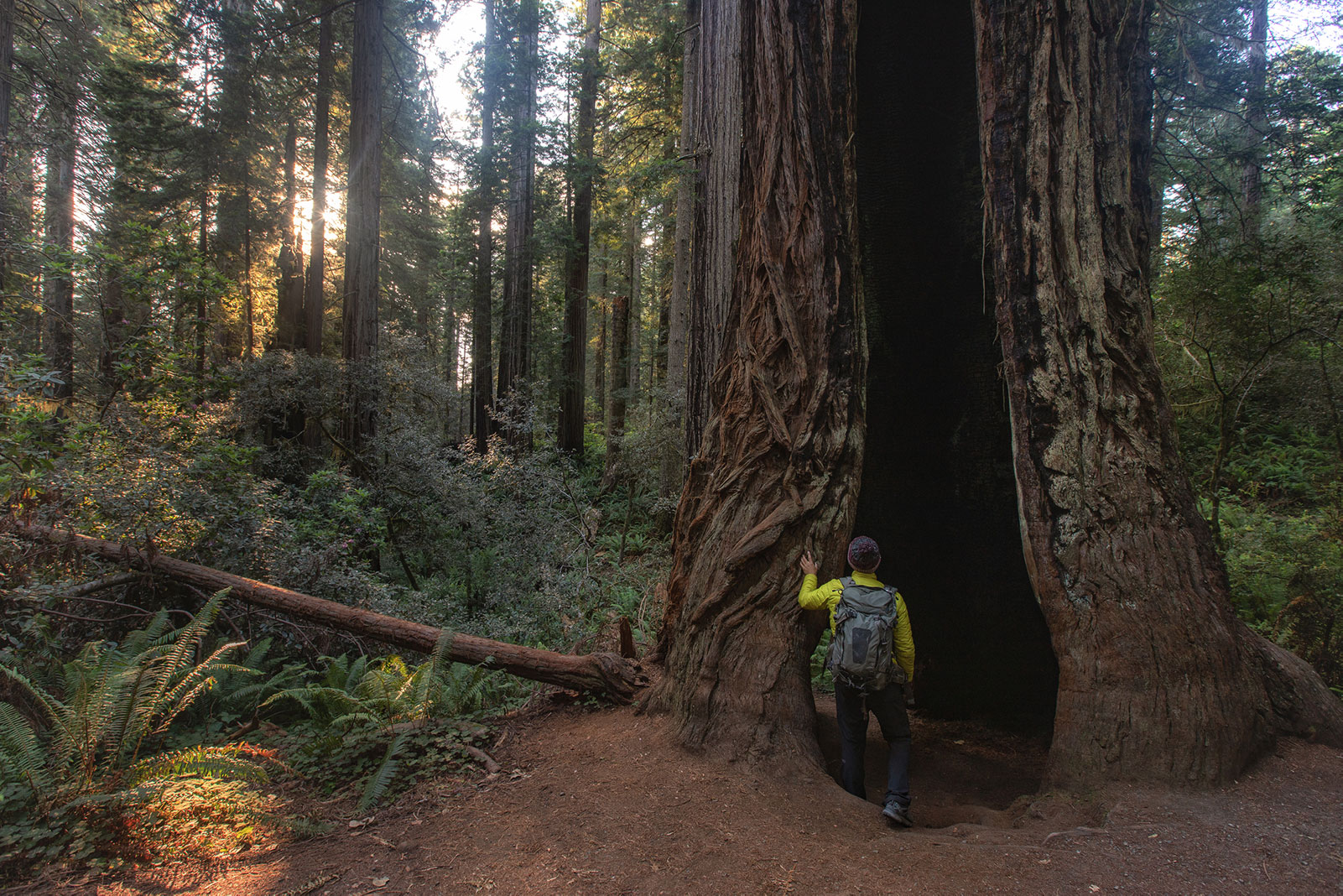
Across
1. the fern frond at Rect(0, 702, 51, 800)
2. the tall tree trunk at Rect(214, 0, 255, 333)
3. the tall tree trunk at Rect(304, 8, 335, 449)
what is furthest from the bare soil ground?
the tall tree trunk at Rect(304, 8, 335, 449)

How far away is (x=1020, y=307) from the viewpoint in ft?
13.0

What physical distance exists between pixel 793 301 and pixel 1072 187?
6.04ft

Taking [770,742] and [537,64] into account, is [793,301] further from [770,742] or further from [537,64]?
[537,64]

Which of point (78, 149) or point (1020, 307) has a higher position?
point (78, 149)

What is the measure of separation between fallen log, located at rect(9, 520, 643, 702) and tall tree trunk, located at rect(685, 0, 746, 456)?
2.21 meters

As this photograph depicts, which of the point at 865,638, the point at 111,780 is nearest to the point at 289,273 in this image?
the point at 111,780

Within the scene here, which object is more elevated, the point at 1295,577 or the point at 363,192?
the point at 363,192

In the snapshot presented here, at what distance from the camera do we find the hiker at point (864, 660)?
144 inches

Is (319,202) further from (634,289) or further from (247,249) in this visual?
(634,289)

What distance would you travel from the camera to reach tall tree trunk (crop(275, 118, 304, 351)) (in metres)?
15.0

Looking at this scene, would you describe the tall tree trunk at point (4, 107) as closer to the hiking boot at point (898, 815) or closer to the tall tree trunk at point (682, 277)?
the tall tree trunk at point (682, 277)

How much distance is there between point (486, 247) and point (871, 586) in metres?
17.5

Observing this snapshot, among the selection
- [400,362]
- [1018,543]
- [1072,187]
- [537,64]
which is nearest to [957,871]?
[1018,543]

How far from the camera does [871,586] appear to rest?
380cm
